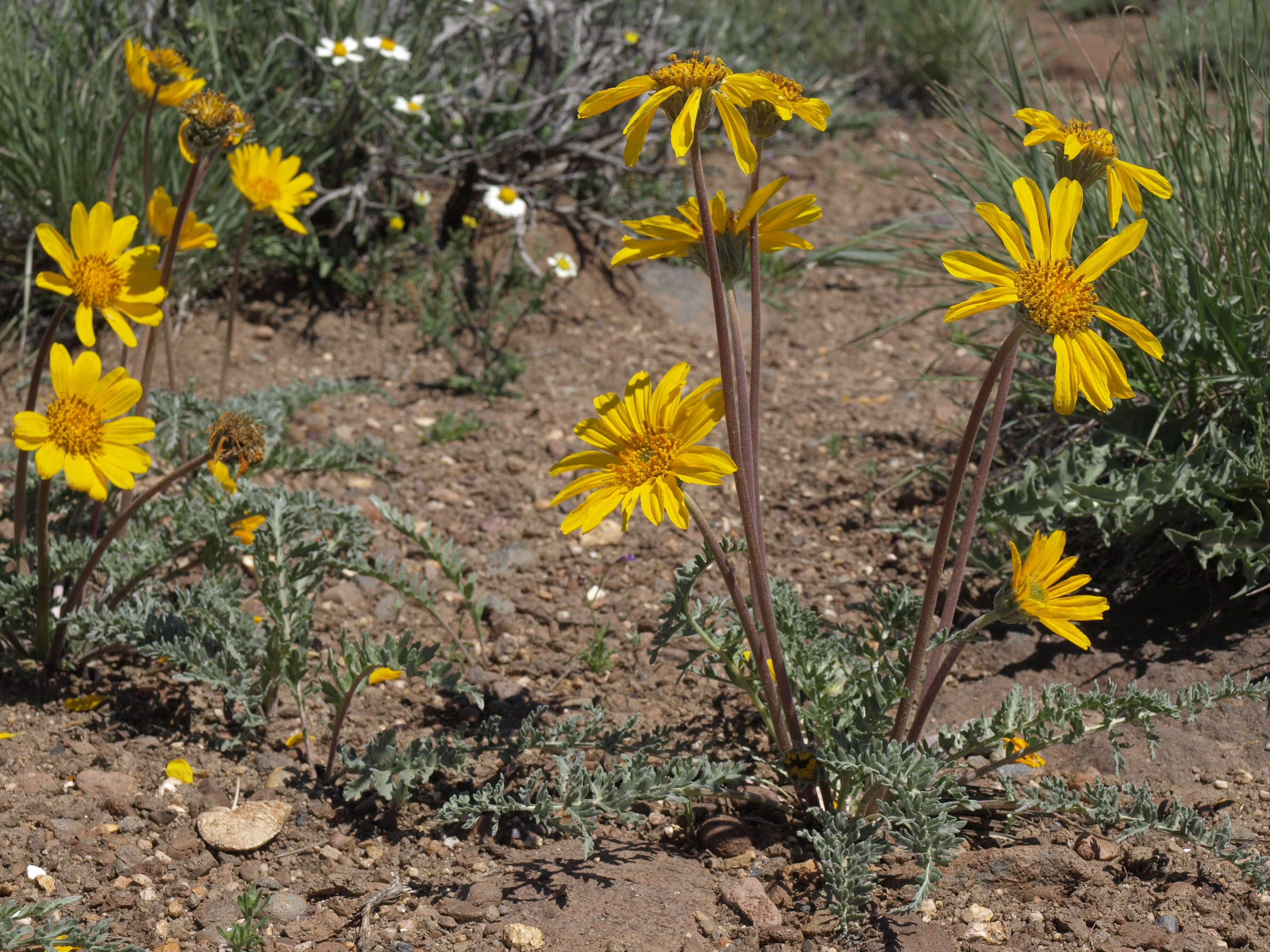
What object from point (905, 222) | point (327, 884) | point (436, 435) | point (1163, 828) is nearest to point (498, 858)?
point (327, 884)

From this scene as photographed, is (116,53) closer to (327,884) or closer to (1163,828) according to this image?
(327,884)

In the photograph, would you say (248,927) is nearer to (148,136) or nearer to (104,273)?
(104,273)

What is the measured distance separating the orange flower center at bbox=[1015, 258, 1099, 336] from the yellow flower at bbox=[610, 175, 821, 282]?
34 centimetres

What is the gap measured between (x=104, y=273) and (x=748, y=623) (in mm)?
1384

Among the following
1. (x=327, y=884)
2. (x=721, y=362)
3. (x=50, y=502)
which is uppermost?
(x=721, y=362)

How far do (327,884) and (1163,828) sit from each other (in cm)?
142

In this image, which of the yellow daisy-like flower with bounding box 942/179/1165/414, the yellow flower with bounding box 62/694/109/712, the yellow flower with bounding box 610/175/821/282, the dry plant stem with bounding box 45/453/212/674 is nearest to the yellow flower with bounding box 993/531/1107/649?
the yellow daisy-like flower with bounding box 942/179/1165/414

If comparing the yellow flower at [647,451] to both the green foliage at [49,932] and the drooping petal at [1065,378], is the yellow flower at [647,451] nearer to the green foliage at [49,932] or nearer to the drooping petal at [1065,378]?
the drooping petal at [1065,378]

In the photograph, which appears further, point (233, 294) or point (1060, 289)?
point (233, 294)

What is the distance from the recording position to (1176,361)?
8.37ft

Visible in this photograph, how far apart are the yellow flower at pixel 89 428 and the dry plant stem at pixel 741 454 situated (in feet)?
3.46

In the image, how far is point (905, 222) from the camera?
343 centimetres

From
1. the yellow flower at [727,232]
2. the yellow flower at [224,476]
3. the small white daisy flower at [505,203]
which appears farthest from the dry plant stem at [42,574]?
the small white daisy flower at [505,203]

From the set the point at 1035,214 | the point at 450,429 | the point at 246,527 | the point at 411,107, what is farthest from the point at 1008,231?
the point at 411,107
